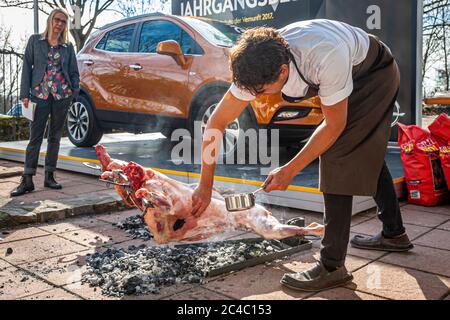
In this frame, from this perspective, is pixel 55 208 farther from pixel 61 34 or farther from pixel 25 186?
pixel 61 34

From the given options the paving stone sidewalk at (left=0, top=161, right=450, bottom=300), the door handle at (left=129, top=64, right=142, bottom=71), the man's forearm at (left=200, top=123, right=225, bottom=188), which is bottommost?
the paving stone sidewalk at (left=0, top=161, right=450, bottom=300)

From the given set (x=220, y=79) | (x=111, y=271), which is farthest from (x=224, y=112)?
(x=220, y=79)

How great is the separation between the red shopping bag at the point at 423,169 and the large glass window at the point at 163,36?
2724mm

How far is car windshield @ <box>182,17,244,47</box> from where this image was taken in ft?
18.9

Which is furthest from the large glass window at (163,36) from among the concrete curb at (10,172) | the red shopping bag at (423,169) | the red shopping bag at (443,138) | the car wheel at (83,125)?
the red shopping bag at (443,138)

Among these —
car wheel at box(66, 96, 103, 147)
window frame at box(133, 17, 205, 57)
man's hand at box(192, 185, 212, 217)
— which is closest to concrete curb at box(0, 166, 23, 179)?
car wheel at box(66, 96, 103, 147)

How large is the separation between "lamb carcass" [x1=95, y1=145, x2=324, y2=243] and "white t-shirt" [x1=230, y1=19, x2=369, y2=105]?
1.04 meters

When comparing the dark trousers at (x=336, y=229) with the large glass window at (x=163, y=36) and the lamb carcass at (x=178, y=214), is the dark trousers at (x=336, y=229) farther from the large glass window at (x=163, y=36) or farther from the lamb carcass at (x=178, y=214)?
the large glass window at (x=163, y=36)

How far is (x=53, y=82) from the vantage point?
17.5ft

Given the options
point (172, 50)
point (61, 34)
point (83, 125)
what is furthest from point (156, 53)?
point (83, 125)

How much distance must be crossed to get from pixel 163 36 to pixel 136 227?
10.9 feet

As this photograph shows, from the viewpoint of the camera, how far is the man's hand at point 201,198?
2707mm

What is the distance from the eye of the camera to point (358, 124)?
8.20ft

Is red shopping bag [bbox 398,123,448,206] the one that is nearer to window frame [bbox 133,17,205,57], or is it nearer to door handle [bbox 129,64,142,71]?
window frame [bbox 133,17,205,57]
